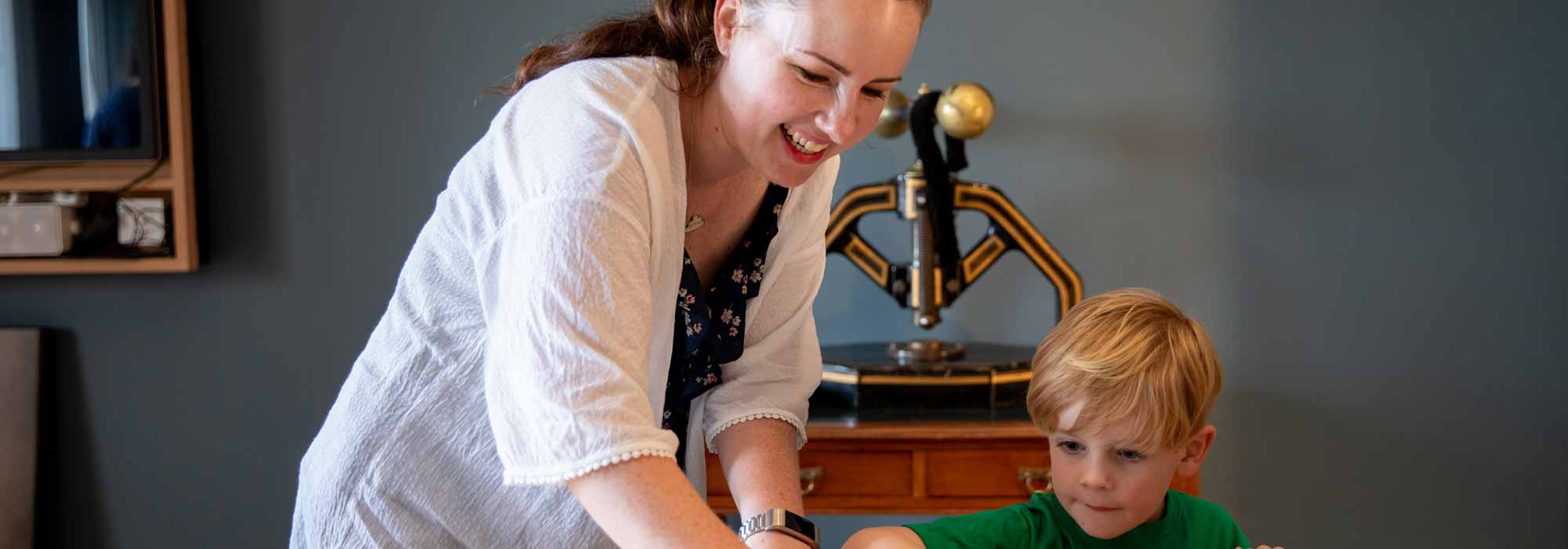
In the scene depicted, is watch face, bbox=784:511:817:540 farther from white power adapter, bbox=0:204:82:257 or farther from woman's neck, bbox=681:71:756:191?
white power adapter, bbox=0:204:82:257

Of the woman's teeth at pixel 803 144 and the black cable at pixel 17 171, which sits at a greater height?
the woman's teeth at pixel 803 144

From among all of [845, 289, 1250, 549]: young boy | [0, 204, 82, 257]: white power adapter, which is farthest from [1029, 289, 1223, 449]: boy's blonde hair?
[0, 204, 82, 257]: white power adapter

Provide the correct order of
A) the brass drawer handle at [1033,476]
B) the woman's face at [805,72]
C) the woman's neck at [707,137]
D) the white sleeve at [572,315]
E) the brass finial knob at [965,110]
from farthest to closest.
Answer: the brass finial knob at [965,110], the brass drawer handle at [1033,476], the woman's neck at [707,137], the woman's face at [805,72], the white sleeve at [572,315]

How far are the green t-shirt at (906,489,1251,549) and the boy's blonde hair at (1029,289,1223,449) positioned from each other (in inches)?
3.0

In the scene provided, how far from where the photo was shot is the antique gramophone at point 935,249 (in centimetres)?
186

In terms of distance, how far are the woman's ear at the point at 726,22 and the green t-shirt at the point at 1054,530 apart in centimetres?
43

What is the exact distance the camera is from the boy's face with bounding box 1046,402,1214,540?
1118 millimetres

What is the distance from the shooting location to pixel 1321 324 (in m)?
2.17

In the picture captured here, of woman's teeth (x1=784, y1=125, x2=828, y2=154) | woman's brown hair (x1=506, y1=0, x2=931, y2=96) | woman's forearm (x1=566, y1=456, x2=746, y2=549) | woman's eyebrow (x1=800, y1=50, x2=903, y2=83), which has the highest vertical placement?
woman's brown hair (x1=506, y1=0, x2=931, y2=96)

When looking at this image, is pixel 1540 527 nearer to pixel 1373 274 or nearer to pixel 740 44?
pixel 1373 274

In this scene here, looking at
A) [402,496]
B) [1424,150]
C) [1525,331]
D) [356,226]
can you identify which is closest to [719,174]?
[402,496]

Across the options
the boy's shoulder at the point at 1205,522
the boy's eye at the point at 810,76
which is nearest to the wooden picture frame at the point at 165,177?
the boy's eye at the point at 810,76

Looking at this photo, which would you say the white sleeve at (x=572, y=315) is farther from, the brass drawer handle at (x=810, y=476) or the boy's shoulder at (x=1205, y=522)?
the brass drawer handle at (x=810, y=476)

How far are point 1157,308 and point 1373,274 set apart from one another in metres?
1.15
